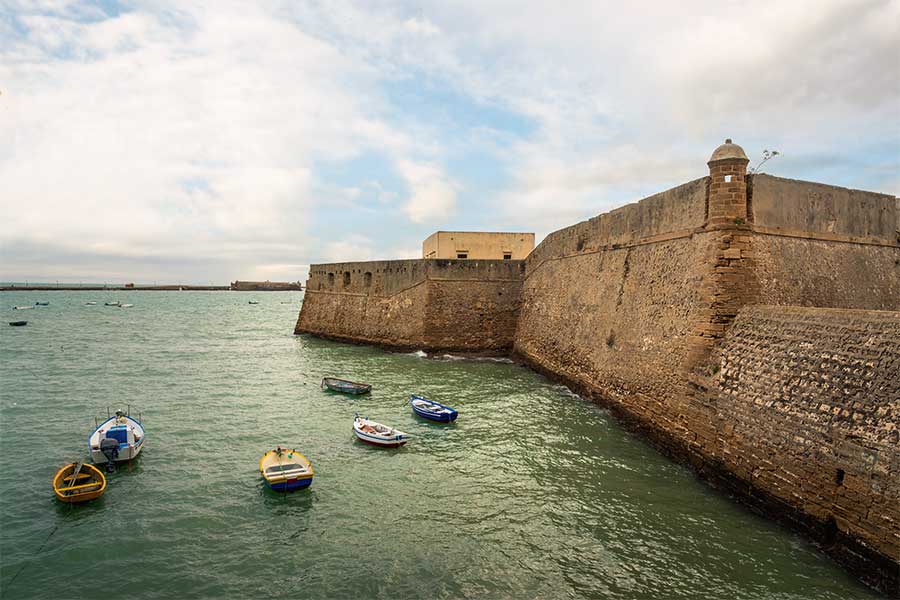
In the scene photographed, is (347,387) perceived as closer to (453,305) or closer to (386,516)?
(386,516)

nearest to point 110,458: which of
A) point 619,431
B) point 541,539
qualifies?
point 541,539

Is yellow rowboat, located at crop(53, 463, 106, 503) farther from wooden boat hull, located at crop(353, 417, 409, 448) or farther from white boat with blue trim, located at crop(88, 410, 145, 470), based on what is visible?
wooden boat hull, located at crop(353, 417, 409, 448)

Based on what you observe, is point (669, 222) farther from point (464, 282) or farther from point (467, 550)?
point (464, 282)

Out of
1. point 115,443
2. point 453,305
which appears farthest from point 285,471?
point 453,305

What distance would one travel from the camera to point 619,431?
1302 cm

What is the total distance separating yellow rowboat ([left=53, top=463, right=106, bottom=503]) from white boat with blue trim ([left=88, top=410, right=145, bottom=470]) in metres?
0.69

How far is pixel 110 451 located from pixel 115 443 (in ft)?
0.61

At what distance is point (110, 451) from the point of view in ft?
35.7

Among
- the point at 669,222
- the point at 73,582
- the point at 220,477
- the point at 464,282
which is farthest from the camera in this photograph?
the point at 464,282

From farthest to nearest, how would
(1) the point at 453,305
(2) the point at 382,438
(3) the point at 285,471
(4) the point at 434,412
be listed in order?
1. (1) the point at 453,305
2. (4) the point at 434,412
3. (2) the point at 382,438
4. (3) the point at 285,471

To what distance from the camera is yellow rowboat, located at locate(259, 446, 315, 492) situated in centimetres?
964

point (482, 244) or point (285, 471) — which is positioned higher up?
point (482, 244)

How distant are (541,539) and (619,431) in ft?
19.3

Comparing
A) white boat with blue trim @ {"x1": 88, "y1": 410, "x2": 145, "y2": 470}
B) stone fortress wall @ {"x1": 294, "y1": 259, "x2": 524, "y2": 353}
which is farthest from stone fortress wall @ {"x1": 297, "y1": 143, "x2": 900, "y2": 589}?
white boat with blue trim @ {"x1": 88, "y1": 410, "x2": 145, "y2": 470}
